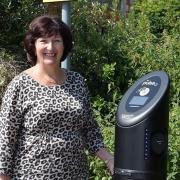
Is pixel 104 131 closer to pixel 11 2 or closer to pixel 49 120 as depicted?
pixel 49 120

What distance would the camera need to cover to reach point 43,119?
2955 mm

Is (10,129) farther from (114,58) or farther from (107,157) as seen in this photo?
(114,58)

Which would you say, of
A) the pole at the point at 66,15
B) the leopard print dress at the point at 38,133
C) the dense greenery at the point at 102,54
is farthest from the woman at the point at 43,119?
the dense greenery at the point at 102,54

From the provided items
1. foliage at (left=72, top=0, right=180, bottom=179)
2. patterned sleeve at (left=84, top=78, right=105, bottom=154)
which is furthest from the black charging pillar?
foliage at (left=72, top=0, right=180, bottom=179)

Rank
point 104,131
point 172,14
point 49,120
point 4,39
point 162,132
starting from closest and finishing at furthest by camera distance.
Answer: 1. point 162,132
2. point 49,120
3. point 104,131
4. point 4,39
5. point 172,14

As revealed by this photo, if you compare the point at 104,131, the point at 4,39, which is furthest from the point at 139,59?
the point at 104,131

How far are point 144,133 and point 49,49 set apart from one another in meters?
0.69

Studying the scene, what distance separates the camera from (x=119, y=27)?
325 inches

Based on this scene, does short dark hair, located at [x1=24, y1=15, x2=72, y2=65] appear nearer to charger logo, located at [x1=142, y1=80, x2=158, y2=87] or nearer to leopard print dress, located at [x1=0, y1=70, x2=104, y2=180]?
leopard print dress, located at [x1=0, y1=70, x2=104, y2=180]

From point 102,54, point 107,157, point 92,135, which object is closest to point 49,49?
point 92,135

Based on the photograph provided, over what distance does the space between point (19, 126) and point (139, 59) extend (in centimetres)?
413

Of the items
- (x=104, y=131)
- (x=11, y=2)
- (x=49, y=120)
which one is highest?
→ (x=11, y=2)

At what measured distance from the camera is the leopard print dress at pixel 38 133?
296 centimetres

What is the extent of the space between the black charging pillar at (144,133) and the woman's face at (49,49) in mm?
474
